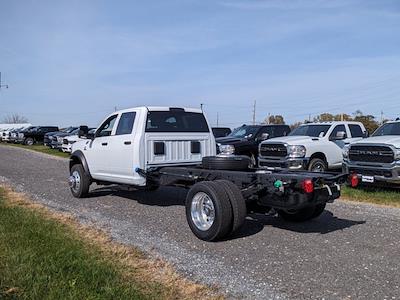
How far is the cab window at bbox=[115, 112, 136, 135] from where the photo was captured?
920 cm

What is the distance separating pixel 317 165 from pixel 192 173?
6.66 meters

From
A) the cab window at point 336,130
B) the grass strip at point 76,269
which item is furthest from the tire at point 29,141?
the grass strip at point 76,269

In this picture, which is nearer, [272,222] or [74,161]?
[272,222]

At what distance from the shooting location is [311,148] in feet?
43.2

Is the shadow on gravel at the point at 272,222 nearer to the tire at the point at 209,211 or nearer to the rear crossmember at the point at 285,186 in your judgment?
the tire at the point at 209,211

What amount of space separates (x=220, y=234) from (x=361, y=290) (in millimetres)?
2225

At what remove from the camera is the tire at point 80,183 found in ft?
34.3

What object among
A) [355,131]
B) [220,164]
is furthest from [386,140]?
[220,164]

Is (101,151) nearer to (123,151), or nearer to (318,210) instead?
(123,151)

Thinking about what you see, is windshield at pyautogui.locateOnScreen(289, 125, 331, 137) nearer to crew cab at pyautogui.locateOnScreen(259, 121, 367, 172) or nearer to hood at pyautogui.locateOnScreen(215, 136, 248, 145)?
crew cab at pyautogui.locateOnScreen(259, 121, 367, 172)

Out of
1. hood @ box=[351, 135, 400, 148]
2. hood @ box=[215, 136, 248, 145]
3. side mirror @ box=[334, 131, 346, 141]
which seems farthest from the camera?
hood @ box=[215, 136, 248, 145]

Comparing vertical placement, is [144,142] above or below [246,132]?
below

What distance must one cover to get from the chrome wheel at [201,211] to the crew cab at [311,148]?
6301 mm

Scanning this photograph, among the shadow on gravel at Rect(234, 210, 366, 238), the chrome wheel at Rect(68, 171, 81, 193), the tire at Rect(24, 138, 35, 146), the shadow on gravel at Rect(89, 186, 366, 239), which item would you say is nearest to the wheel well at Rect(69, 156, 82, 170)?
the chrome wheel at Rect(68, 171, 81, 193)
